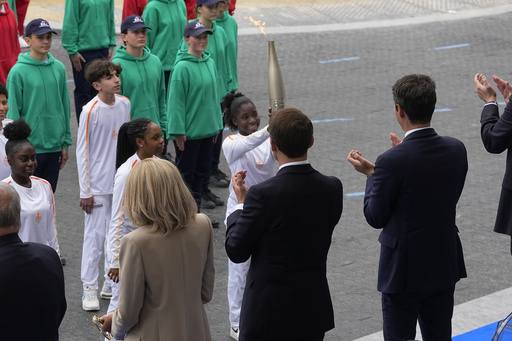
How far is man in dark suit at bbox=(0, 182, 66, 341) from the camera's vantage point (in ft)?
14.9

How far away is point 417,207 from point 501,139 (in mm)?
1020

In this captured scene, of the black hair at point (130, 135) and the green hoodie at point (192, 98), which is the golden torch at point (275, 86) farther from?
the green hoodie at point (192, 98)

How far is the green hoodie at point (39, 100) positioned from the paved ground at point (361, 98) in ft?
3.93

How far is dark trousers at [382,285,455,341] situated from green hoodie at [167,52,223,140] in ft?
13.6

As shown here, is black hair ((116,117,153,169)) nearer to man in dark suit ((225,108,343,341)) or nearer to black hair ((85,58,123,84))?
black hair ((85,58,123,84))

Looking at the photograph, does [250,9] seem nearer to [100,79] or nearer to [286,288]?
[100,79]

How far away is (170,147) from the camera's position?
12508 mm

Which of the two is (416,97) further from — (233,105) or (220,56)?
(220,56)

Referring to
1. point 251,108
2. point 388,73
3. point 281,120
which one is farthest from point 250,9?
point 281,120

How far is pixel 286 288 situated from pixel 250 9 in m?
16.9

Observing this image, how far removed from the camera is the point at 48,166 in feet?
28.9

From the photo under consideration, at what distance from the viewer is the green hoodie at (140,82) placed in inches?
364

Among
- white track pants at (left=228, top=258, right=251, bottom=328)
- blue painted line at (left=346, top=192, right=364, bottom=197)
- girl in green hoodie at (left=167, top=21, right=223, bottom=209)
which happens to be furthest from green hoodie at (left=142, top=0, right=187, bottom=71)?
white track pants at (left=228, top=258, right=251, bottom=328)

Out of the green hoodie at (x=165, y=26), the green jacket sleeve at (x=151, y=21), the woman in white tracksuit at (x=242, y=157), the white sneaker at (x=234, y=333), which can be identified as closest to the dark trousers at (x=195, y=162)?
the woman in white tracksuit at (x=242, y=157)
